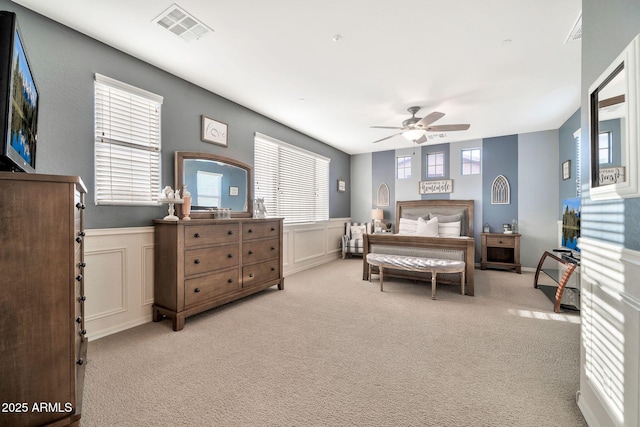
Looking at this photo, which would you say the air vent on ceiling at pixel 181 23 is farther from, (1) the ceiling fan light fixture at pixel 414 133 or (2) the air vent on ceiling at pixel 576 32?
(2) the air vent on ceiling at pixel 576 32

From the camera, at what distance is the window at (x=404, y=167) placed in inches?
264

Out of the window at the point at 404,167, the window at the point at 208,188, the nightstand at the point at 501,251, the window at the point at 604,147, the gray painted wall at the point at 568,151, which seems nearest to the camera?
the window at the point at 604,147

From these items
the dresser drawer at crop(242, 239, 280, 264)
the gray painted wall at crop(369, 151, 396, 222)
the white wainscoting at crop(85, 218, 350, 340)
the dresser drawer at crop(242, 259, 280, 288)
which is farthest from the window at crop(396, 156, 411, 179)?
the white wainscoting at crop(85, 218, 350, 340)

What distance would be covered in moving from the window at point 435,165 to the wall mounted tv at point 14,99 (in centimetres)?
658

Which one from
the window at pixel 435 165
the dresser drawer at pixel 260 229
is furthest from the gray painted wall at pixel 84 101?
the window at pixel 435 165

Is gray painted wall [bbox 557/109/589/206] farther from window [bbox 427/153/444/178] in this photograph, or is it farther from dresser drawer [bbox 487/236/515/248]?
window [bbox 427/153/444/178]

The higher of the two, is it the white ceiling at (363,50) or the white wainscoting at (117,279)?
the white ceiling at (363,50)

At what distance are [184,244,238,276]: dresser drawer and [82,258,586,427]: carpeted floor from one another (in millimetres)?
557

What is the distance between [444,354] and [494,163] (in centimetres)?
508

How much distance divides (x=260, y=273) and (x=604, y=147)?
3.45 m

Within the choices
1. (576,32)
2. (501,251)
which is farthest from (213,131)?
(501,251)

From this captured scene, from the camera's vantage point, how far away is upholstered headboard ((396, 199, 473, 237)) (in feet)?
19.0

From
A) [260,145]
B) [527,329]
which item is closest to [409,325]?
[527,329]

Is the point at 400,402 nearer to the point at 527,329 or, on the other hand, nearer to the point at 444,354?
the point at 444,354
